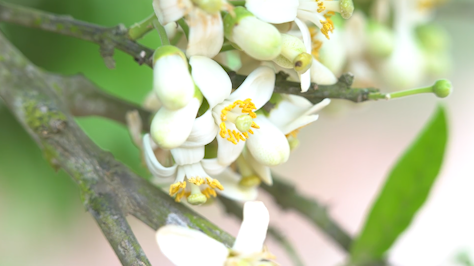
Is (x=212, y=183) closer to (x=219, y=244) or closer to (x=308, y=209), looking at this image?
(x=219, y=244)

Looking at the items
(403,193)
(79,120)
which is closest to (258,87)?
(403,193)

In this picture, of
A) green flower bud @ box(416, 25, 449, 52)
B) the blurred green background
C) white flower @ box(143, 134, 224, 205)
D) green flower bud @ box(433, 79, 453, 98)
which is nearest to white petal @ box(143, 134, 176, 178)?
white flower @ box(143, 134, 224, 205)

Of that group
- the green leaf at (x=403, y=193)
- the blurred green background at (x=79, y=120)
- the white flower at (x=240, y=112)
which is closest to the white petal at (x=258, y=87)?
the white flower at (x=240, y=112)

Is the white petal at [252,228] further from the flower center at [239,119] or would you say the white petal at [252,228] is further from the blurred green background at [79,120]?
the blurred green background at [79,120]

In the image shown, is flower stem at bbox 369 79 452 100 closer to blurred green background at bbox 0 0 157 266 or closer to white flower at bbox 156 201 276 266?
white flower at bbox 156 201 276 266

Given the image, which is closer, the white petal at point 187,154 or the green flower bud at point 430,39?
the white petal at point 187,154

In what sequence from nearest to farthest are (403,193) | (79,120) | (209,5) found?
(209,5), (403,193), (79,120)
